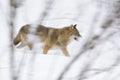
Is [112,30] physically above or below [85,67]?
above

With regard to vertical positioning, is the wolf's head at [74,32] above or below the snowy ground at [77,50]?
above

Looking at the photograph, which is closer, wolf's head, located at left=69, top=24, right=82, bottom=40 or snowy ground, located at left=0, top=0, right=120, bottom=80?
snowy ground, located at left=0, top=0, right=120, bottom=80

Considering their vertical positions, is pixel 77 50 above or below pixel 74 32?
below

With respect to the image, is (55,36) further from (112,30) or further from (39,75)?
(39,75)

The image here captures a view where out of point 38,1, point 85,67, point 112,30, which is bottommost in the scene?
point 85,67

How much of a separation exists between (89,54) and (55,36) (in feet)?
1.19

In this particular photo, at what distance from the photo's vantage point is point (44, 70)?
2354 millimetres

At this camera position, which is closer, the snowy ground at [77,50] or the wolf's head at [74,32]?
the snowy ground at [77,50]

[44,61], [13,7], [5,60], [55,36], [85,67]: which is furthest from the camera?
[44,61]

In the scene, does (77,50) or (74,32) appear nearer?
(77,50)

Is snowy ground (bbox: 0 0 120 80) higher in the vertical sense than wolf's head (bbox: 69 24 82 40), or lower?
lower

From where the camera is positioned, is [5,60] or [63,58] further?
[63,58]

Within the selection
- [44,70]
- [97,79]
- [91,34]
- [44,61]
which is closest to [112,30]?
[91,34]

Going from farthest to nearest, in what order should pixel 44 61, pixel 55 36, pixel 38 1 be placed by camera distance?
pixel 38 1, pixel 44 61, pixel 55 36
